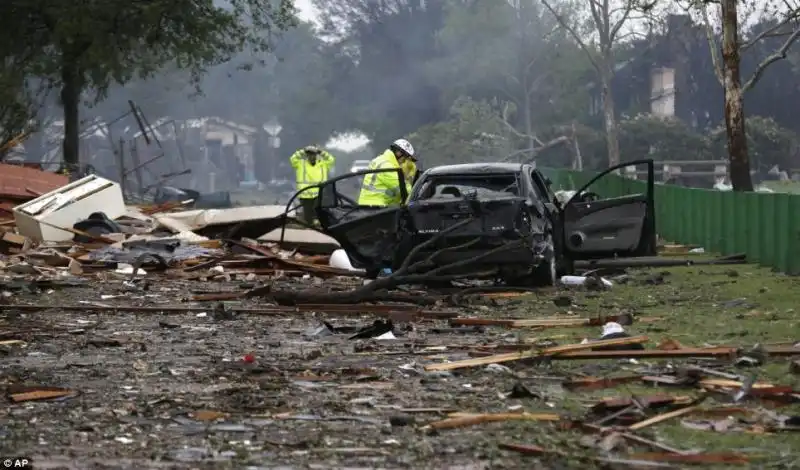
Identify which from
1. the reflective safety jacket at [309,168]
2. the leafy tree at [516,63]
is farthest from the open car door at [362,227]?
the leafy tree at [516,63]

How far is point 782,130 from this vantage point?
64250mm

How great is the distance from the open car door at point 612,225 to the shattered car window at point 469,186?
3.56ft

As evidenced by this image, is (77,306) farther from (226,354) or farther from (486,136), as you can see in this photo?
(486,136)

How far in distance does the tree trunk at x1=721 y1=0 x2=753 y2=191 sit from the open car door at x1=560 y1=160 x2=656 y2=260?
11.1 meters

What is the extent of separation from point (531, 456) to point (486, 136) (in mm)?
63414

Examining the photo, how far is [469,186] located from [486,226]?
1045 mm

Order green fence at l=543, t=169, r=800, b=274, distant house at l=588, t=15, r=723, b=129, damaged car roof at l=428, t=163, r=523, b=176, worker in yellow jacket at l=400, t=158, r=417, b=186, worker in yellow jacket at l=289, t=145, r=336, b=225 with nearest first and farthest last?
damaged car roof at l=428, t=163, r=523, b=176
worker in yellow jacket at l=400, t=158, r=417, b=186
green fence at l=543, t=169, r=800, b=274
worker in yellow jacket at l=289, t=145, r=336, b=225
distant house at l=588, t=15, r=723, b=129

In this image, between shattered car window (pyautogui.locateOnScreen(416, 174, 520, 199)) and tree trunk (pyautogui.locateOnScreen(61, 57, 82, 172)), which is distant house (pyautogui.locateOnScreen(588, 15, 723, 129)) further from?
shattered car window (pyautogui.locateOnScreen(416, 174, 520, 199))

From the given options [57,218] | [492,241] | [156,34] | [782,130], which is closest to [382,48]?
[782,130]

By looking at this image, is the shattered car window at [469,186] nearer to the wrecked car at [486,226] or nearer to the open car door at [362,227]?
the wrecked car at [486,226]

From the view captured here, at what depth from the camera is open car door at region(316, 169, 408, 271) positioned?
56.3ft

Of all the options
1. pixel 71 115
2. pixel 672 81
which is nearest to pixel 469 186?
pixel 71 115

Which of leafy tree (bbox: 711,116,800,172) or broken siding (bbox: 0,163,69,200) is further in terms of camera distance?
leafy tree (bbox: 711,116,800,172)

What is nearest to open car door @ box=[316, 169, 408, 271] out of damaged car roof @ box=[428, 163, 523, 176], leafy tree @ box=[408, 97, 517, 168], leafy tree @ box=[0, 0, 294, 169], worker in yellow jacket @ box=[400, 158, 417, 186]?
damaged car roof @ box=[428, 163, 523, 176]
